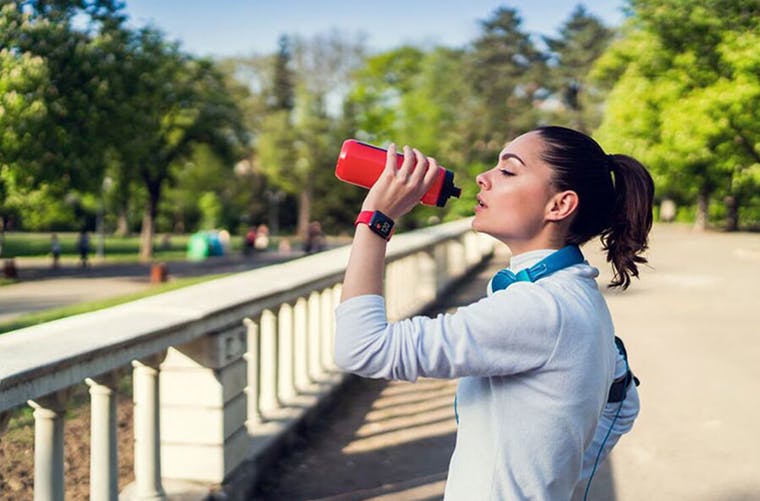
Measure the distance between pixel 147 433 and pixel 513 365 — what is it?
2399 mm

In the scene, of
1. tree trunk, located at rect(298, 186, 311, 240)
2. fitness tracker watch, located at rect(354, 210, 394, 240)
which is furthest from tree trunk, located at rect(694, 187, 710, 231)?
tree trunk, located at rect(298, 186, 311, 240)

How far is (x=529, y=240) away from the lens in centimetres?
170

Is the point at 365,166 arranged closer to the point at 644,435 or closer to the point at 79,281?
the point at 644,435

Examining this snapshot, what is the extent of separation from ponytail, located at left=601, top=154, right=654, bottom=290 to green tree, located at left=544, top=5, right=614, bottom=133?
63.3 meters

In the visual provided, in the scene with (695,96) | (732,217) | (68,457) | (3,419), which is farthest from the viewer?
(732,217)

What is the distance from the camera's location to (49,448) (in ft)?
8.61

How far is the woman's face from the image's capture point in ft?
5.50

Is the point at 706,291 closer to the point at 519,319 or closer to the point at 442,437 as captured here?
the point at 442,437

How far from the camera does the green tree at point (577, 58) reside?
211 feet

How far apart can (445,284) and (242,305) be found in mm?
9455

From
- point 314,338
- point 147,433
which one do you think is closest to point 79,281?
point 314,338

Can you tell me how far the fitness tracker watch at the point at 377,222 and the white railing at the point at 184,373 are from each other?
115 centimetres

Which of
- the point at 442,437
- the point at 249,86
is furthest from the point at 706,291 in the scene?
the point at 249,86

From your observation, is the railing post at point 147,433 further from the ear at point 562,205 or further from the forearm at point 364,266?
the ear at point 562,205
